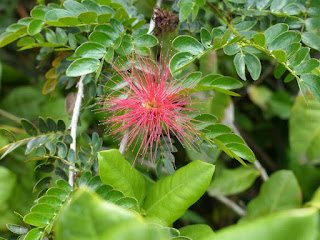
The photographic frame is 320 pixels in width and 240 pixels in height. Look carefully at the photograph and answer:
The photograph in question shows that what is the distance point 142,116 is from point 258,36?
0.43 m

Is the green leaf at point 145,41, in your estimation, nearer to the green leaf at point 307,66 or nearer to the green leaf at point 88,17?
the green leaf at point 88,17

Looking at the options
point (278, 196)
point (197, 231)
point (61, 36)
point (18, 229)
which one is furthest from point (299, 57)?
point (18, 229)

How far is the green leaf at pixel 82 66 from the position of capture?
1194mm

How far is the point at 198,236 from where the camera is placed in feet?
3.64

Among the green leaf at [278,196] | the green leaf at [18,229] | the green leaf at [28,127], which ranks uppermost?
the green leaf at [28,127]

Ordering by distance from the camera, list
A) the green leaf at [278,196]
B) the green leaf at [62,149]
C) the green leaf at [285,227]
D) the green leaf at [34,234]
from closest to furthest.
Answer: the green leaf at [285,227]
the green leaf at [34,234]
the green leaf at [62,149]
the green leaf at [278,196]

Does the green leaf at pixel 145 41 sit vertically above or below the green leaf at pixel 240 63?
above

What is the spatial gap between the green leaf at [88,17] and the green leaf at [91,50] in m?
0.09

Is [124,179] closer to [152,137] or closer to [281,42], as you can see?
[152,137]

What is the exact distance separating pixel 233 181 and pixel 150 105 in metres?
0.78

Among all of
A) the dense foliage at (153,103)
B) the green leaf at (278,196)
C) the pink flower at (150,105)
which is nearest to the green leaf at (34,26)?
the dense foliage at (153,103)

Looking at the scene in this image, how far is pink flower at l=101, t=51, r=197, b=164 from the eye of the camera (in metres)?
1.22

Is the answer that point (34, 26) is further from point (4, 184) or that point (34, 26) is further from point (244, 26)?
point (244, 26)

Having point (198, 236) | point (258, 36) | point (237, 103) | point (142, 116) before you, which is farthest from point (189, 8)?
point (237, 103)
